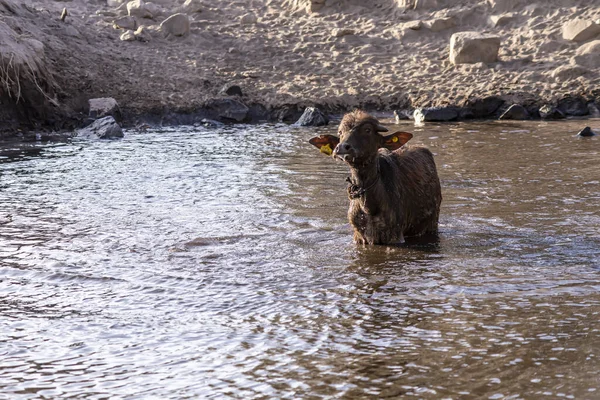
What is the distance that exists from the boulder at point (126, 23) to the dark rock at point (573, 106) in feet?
37.9

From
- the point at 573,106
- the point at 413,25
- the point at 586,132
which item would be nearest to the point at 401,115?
the point at 573,106

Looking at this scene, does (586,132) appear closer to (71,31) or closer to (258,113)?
(258,113)

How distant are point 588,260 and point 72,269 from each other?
14.5 feet

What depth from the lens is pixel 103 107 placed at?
18.7 m

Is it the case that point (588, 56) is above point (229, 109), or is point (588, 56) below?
above

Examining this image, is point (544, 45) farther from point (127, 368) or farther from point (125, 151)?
point (127, 368)

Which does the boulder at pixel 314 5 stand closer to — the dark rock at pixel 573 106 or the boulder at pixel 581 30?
the boulder at pixel 581 30

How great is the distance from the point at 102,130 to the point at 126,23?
645cm

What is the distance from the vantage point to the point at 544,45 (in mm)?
19469

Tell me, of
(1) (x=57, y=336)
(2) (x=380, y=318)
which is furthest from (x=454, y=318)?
(1) (x=57, y=336)

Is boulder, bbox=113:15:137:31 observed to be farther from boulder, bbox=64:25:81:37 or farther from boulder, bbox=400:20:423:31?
boulder, bbox=400:20:423:31

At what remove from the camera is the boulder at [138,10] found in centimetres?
2319

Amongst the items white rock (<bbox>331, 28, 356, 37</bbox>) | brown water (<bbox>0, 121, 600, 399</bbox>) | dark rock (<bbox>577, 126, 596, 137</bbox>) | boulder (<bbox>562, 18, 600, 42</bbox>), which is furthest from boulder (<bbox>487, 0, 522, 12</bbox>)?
brown water (<bbox>0, 121, 600, 399</bbox>)

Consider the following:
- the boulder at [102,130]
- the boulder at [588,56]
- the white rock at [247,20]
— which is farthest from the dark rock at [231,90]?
the boulder at [588,56]
